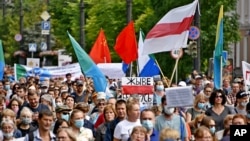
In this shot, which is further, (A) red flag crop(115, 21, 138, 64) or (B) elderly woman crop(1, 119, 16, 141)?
(A) red flag crop(115, 21, 138, 64)

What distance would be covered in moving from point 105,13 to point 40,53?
20861 millimetres

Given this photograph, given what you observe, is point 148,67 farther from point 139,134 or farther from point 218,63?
point 139,134

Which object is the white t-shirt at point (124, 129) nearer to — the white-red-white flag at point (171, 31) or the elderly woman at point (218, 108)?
the elderly woman at point (218, 108)

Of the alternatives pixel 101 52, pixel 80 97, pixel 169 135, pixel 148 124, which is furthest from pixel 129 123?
pixel 101 52

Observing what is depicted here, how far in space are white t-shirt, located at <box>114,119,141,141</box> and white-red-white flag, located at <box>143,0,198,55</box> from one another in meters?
5.28

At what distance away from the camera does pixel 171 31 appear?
765 inches

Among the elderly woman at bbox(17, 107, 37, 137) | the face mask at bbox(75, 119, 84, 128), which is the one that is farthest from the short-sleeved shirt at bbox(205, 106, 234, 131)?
the elderly woman at bbox(17, 107, 37, 137)

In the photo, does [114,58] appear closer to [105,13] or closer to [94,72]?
[105,13]

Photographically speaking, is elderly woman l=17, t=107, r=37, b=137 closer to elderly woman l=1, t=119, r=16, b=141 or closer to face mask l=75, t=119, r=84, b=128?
face mask l=75, t=119, r=84, b=128

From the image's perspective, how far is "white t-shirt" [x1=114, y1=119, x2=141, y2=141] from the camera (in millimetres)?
13695

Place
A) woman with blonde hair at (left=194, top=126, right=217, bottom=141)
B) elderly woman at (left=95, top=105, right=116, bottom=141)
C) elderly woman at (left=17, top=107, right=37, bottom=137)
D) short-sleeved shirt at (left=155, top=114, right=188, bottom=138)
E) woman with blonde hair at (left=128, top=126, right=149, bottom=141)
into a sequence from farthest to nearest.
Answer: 1. elderly woman at (left=95, top=105, right=116, bottom=141)
2. elderly woman at (left=17, top=107, right=37, bottom=137)
3. short-sleeved shirt at (left=155, top=114, right=188, bottom=138)
4. woman with blonde hair at (left=128, top=126, right=149, bottom=141)
5. woman with blonde hair at (left=194, top=126, right=217, bottom=141)

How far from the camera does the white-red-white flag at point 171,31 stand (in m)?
19.1

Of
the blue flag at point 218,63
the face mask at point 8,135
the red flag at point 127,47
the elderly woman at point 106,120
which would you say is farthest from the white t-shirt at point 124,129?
the red flag at point 127,47

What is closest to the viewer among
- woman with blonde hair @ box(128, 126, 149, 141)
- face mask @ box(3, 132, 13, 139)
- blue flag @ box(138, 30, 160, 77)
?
woman with blonde hair @ box(128, 126, 149, 141)
